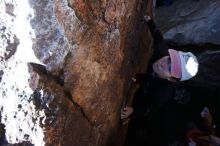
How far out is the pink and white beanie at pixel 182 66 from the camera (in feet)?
11.3

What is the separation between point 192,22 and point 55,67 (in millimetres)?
4253

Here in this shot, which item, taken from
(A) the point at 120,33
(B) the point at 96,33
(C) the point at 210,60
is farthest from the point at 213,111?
(B) the point at 96,33

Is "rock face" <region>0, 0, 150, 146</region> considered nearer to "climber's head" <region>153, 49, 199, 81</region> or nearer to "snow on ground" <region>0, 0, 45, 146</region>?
"snow on ground" <region>0, 0, 45, 146</region>

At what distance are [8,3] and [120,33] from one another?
1.22 metres

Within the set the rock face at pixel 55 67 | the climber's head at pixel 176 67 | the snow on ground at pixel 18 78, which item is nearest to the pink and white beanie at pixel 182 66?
the climber's head at pixel 176 67

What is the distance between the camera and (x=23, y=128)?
2271 mm

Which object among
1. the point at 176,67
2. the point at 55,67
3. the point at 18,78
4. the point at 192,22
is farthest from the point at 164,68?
the point at 192,22

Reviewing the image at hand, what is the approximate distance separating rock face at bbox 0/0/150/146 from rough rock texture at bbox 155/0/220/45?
316cm

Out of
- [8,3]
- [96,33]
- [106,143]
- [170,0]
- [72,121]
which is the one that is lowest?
[106,143]

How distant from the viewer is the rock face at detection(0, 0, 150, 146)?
2.22m

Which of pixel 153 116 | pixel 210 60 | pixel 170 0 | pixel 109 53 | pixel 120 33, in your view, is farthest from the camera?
pixel 170 0

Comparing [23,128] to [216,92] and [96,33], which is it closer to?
[96,33]

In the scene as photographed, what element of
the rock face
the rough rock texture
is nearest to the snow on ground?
the rock face

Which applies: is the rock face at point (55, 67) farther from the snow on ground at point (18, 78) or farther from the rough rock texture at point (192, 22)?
the rough rock texture at point (192, 22)
